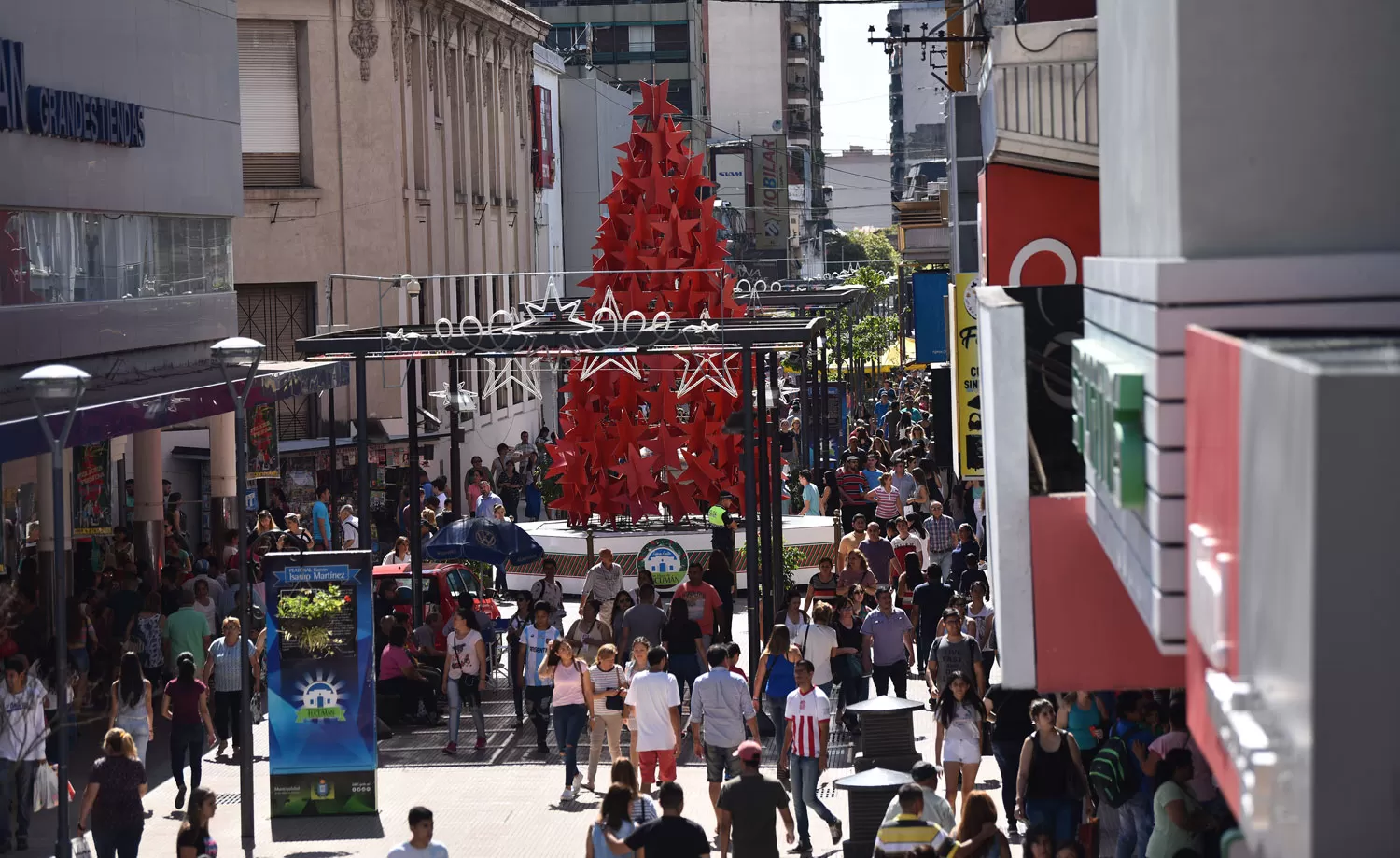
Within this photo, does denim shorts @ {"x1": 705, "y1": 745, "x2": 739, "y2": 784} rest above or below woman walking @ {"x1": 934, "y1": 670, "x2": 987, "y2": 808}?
below

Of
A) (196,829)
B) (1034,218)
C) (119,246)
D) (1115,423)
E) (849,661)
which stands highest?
(119,246)

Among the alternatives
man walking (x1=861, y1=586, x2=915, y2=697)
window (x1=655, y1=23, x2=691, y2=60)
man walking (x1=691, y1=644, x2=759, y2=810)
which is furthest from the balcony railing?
window (x1=655, y1=23, x2=691, y2=60)

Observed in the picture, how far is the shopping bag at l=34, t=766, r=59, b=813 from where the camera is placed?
603 inches

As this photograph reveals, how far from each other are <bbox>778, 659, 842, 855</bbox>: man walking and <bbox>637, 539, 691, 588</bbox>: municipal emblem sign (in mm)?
10361

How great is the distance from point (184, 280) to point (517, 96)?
32.3m

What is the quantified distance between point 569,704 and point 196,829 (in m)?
5.21

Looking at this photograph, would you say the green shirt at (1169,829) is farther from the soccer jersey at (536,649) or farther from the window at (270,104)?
the window at (270,104)

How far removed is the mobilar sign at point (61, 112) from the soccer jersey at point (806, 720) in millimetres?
11864

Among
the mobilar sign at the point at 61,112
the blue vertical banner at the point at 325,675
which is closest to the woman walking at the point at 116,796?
the blue vertical banner at the point at 325,675

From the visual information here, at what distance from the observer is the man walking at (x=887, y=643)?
60.2ft

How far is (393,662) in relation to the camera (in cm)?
1945

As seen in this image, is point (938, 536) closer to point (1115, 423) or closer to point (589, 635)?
point (589, 635)

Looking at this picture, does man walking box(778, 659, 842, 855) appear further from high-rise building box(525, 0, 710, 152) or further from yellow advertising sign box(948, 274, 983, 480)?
high-rise building box(525, 0, 710, 152)

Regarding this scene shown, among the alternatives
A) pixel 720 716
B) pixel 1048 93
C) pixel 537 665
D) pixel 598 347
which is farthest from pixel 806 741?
pixel 598 347
